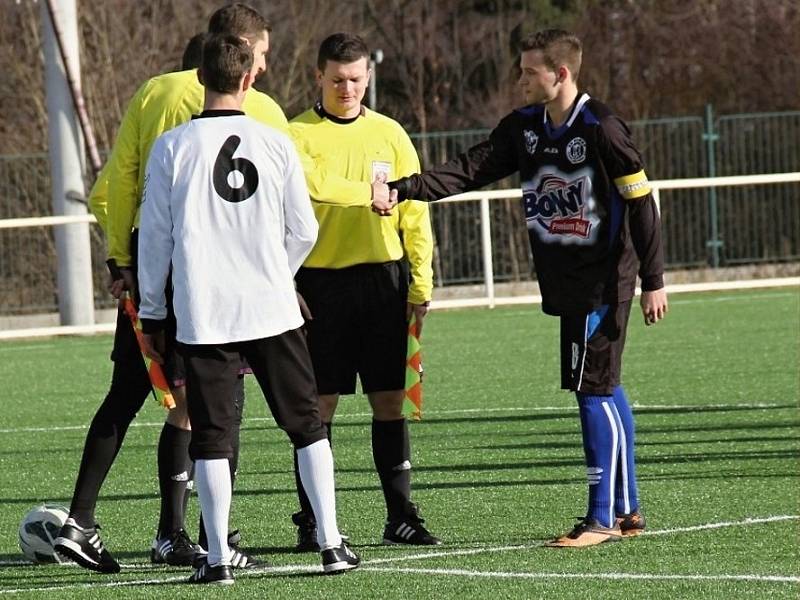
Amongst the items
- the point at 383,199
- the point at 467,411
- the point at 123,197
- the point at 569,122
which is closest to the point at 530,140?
the point at 569,122

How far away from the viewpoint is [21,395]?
13938 millimetres

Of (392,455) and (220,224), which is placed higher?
(220,224)

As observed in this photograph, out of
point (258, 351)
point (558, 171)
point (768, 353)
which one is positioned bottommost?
point (768, 353)

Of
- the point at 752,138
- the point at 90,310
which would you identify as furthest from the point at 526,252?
the point at 90,310

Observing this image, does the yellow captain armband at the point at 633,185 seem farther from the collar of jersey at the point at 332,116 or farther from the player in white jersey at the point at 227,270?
the player in white jersey at the point at 227,270

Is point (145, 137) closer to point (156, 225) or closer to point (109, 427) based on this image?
point (156, 225)

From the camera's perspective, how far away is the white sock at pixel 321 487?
636cm

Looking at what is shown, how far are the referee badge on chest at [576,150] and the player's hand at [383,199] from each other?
72cm

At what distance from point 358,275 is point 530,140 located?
915 millimetres

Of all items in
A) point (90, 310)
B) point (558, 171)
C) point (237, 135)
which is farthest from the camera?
point (90, 310)

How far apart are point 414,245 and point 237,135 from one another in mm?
1525

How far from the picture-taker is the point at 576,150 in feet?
22.9

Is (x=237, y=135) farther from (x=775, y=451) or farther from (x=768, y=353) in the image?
(x=768, y=353)

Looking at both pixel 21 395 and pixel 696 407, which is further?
pixel 21 395
